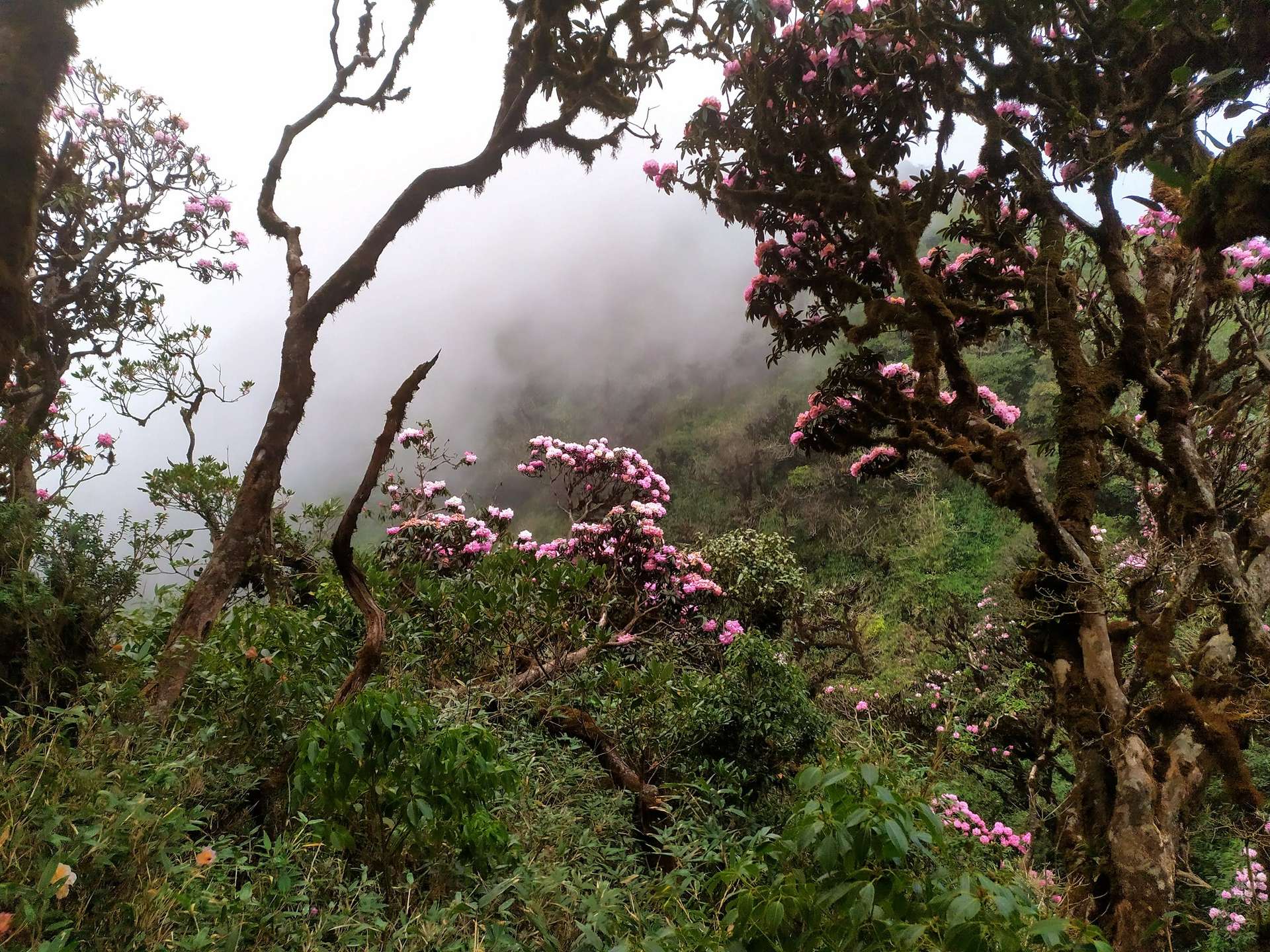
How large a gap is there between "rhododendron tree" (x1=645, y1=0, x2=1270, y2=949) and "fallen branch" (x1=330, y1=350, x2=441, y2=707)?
9.78ft

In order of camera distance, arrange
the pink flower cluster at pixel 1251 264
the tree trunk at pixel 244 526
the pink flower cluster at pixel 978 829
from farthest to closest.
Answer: the pink flower cluster at pixel 1251 264 < the pink flower cluster at pixel 978 829 < the tree trunk at pixel 244 526

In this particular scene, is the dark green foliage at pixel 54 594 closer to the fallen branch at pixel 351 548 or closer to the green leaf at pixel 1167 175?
the fallen branch at pixel 351 548

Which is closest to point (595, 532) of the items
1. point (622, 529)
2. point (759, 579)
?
point (622, 529)

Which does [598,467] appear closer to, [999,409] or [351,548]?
[999,409]

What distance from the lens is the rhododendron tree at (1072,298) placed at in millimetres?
3250

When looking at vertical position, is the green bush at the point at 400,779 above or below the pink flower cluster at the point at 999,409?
below

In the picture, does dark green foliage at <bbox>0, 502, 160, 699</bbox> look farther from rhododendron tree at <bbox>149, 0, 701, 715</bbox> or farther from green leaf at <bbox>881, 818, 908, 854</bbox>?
green leaf at <bbox>881, 818, 908, 854</bbox>

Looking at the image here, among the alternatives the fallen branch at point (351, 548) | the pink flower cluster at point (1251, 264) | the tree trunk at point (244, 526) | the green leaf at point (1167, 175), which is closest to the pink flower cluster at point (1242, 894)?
the pink flower cluster at point (1251, 264)

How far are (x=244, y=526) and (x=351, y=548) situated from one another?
2.62 ft

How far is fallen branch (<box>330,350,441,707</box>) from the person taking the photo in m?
3.03

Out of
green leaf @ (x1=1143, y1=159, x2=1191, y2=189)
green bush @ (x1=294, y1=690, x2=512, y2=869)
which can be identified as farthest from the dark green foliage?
green leaf @ (x1=1143, y1=159, x2=1191, y2=189)

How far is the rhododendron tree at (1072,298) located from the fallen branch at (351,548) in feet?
9.78

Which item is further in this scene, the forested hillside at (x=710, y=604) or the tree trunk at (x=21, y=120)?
the tree trunk at (x=21, y=120)

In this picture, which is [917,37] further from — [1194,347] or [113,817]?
[113,817]
